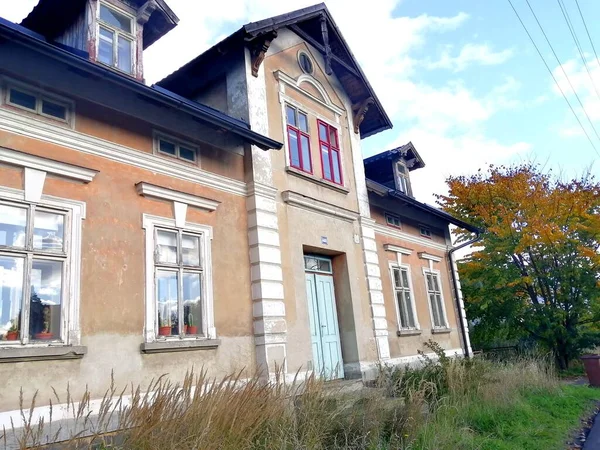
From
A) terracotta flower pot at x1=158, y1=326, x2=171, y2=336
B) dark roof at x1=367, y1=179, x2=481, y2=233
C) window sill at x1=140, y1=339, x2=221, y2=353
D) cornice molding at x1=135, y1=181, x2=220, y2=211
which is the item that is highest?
dark roof at x1=367, y1=179, x2=481, y2=233

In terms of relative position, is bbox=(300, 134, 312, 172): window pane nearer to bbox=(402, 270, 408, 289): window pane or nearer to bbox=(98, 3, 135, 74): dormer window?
bbox=(98, 3, 135, 74): dormer window

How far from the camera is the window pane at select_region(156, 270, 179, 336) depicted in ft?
23.5

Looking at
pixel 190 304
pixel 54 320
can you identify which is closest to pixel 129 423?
pixel 54 320

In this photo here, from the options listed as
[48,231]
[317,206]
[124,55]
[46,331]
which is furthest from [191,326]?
[124,55]

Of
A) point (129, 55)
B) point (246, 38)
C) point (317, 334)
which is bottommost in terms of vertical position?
point (317, 334)

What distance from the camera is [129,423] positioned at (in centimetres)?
400

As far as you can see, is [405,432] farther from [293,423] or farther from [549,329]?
[549,329]

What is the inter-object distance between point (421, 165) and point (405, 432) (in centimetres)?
1156

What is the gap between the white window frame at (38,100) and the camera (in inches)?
244

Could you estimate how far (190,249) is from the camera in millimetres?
7848

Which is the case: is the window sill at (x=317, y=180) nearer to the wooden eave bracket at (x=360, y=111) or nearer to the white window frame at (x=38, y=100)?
the wooden eave bracket at (x=360, y=111)

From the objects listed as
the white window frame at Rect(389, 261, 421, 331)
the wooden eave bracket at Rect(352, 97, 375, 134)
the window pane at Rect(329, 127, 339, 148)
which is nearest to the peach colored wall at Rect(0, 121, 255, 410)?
the window pane at Rect(329, 127, 339, 148)

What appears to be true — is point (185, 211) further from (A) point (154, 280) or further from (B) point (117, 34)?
(B) point (117, 34)

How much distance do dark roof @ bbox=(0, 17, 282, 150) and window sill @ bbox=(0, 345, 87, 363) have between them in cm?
340
